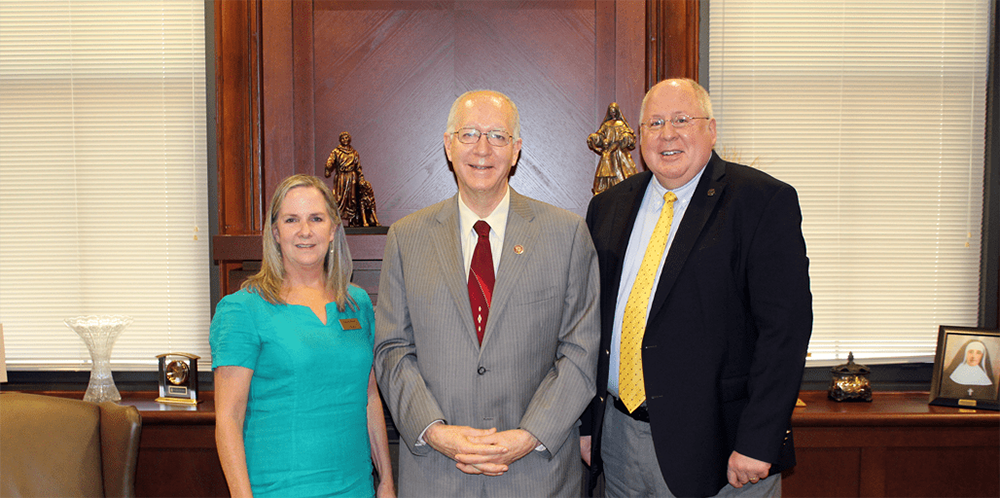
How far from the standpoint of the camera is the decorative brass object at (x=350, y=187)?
259cm

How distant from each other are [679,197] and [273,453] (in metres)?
1.30

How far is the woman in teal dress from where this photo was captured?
5.21 ft

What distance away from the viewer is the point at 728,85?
2.95 meters

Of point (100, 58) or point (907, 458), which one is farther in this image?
point (100, 58)

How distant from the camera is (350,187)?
2.60m

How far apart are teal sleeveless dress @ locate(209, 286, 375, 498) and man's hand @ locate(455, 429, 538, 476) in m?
0.38

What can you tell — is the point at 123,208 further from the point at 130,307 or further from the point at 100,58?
the point at 100,58

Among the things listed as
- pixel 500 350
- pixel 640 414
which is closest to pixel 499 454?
pixel 500 350

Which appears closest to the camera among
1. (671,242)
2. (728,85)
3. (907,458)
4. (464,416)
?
(464,416)

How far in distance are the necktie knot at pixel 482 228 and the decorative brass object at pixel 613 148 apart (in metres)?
1.00

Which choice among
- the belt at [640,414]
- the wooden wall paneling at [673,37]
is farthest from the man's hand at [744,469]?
the wooden wall paneling at [673,37]

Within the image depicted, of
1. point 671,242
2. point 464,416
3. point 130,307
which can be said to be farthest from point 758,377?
point 130,307

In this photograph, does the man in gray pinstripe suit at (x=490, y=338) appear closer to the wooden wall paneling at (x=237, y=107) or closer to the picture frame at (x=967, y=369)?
the wooden wall paneling at (x=237, y=107)

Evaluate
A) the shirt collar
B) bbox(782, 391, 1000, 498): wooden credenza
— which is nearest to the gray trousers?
the shirt collar
